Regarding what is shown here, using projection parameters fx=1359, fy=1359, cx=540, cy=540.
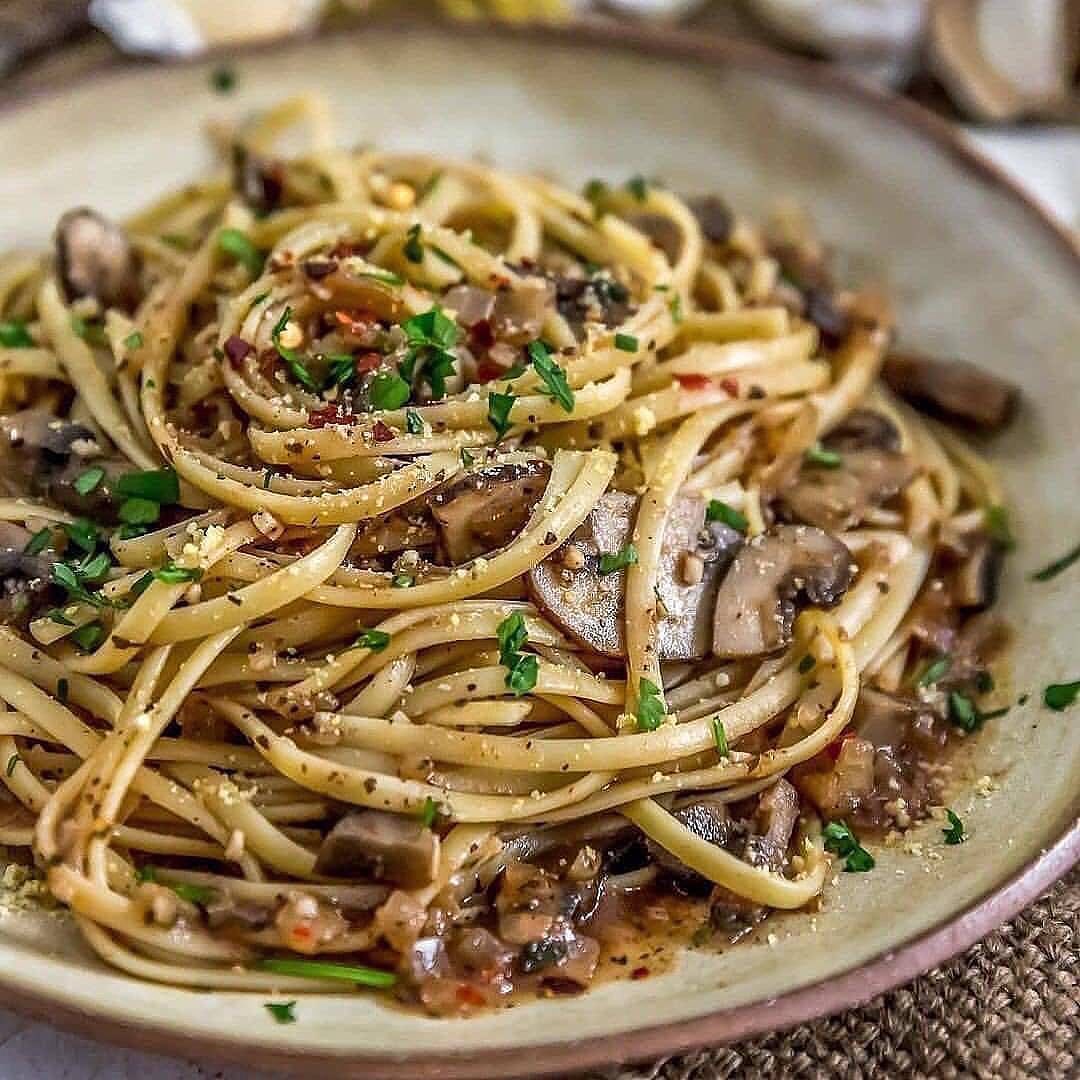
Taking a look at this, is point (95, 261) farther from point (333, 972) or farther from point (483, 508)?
point (333, 972)

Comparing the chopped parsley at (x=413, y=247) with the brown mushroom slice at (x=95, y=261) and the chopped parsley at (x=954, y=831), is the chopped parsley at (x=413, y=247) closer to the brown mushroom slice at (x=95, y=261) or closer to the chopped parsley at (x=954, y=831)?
the brown mushroom slice at (x=95, y=261)

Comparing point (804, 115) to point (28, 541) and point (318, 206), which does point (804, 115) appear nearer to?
point (318, 206)

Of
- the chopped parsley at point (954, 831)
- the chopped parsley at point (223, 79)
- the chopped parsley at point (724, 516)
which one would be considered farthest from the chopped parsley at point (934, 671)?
the chopped parsley at point (223, 79)

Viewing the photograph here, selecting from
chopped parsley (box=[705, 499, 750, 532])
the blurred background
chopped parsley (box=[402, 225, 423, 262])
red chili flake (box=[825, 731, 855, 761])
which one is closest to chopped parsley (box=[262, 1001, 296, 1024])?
red chili flake (box=[825, 731, 855, 761])

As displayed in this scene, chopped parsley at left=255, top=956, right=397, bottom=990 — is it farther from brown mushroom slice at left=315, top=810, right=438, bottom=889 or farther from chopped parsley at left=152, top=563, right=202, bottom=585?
chopped parsley at left=152, top=563, right=202, bottom=585

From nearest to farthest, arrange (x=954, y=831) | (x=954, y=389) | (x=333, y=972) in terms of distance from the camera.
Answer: (x=333, y=972), (x=954, y=831), (x=954, y=389)

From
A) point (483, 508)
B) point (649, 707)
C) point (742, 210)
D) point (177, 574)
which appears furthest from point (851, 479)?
point (177, 574)
